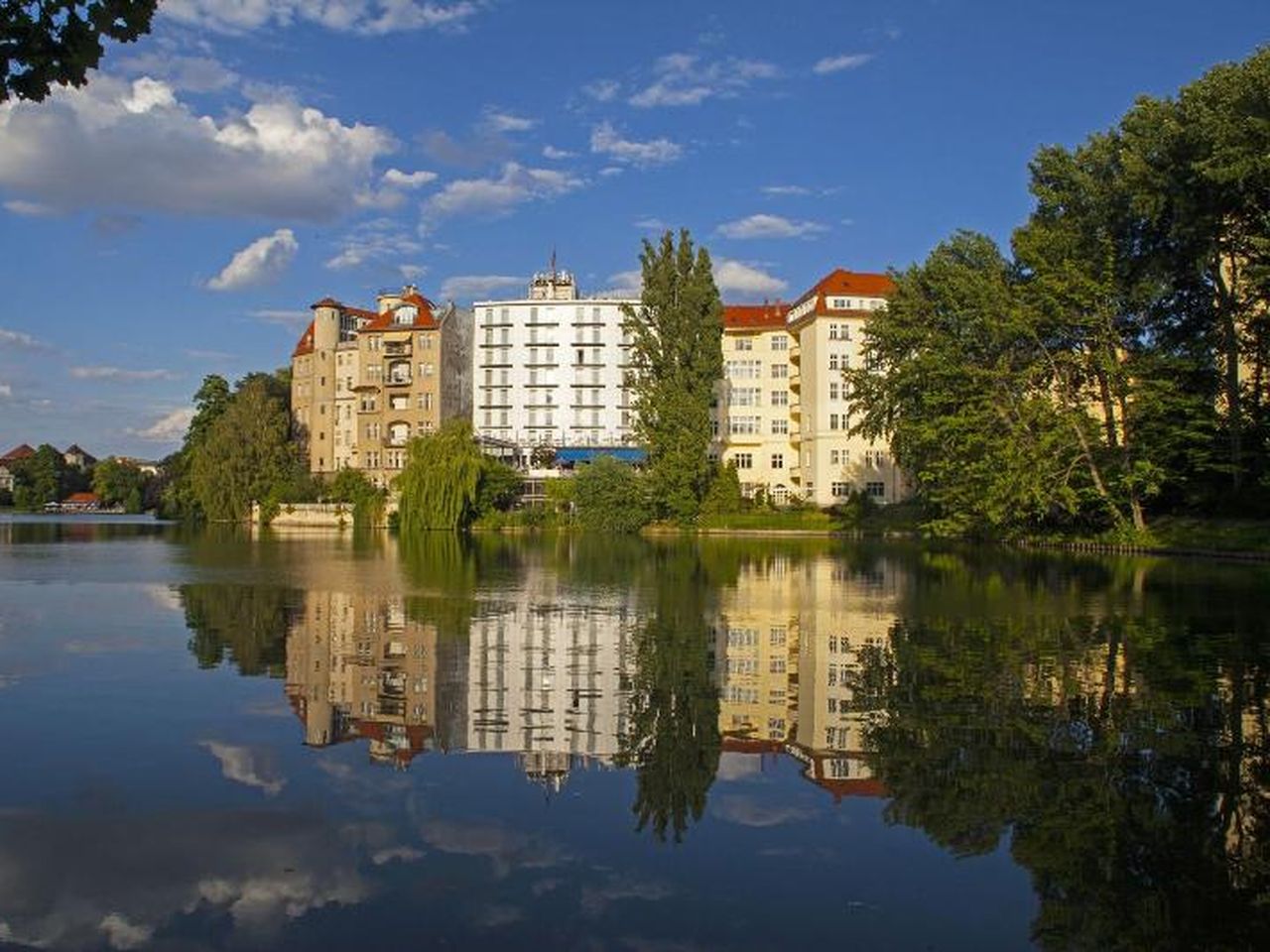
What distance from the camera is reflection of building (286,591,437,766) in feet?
37.9

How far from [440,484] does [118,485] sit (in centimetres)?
9601

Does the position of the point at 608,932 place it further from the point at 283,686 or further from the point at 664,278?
the point at 664,278

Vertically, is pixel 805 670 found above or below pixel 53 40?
below

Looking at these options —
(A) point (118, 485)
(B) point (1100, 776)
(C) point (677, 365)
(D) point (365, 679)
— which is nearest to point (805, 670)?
(D) point (365, 679)

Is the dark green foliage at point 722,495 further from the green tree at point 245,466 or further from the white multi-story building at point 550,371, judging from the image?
the green tree at point 245,466

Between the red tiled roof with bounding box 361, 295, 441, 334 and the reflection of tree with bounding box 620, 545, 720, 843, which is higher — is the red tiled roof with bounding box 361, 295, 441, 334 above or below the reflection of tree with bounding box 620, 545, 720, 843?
above

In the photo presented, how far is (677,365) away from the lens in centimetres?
7100

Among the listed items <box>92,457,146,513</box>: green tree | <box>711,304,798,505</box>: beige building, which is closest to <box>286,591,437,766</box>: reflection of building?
<box>711,304,798,505</box>: beige building

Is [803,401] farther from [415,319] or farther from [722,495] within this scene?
[415,319]

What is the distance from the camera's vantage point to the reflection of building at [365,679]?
11.6 metres

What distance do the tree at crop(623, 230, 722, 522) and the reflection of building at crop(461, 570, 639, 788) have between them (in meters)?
47.3

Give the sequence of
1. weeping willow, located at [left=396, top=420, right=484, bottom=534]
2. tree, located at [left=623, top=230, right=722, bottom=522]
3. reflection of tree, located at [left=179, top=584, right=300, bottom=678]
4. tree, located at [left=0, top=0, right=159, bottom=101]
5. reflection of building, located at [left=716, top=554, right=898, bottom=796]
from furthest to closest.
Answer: weeping willow, located at [left=396, top=420, right=484, bottom=534]
tree, located at [left=623, top=230, right=722, bottom=522]
reflection of tree, located at [left=179, top=584, right=300, bottom=678]
reflection of building, located at [left=716, top=554, right=898, bottom=796]
tree, located at [left=0, top=0, right=159, bottom=101]

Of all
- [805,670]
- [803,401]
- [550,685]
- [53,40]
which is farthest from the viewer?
[803,401]

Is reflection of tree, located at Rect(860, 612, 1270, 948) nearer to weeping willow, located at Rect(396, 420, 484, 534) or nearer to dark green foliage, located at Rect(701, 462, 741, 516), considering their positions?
dark green foliage, located at Rect(701, 462, 741, 516)
